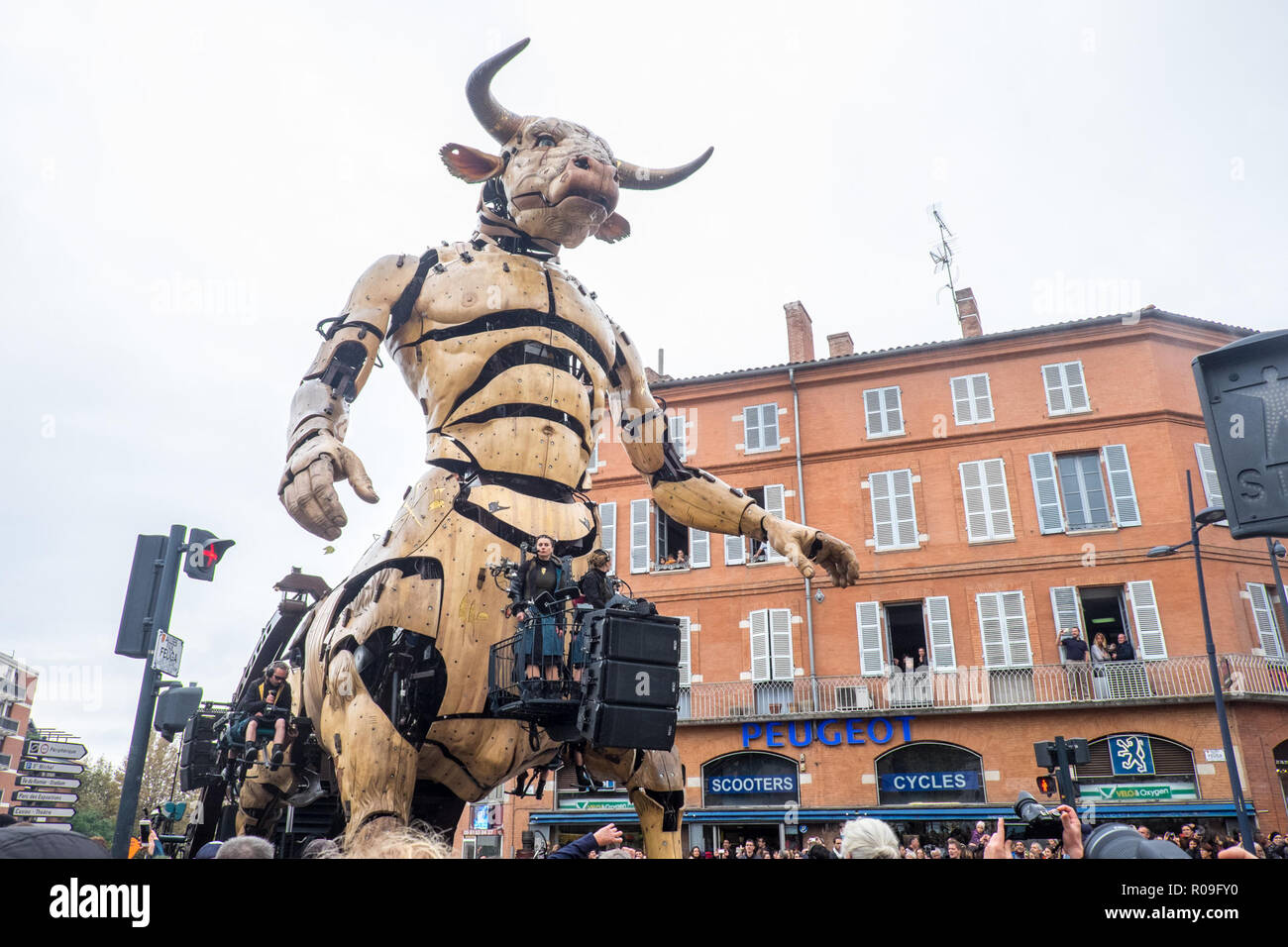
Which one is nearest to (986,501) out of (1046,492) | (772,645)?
(1046,492)

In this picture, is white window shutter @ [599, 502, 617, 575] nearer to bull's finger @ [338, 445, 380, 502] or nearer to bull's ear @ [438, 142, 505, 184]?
bull's ear @ [438, 142, 505, 184]

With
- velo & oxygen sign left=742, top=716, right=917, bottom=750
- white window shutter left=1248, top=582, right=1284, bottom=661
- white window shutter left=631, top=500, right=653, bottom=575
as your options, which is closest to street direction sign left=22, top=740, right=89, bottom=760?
velo & oxygen sign left=742, top=716, right=917, bottom=750

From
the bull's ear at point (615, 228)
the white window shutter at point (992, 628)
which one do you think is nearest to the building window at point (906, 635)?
the white window shutter at point (992, 628)

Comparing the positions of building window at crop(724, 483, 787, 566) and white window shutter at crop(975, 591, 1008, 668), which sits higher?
building window at crop(724, 483, 787, 566)

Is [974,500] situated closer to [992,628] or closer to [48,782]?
[992,628]

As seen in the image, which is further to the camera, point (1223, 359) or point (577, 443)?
point (577, 443)

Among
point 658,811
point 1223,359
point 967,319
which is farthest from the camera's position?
point 967,319

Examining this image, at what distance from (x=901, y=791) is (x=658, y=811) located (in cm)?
1802

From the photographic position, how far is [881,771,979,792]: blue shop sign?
19.8 metres

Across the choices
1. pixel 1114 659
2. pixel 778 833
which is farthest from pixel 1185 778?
pixel 778 833

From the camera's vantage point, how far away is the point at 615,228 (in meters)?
5.11

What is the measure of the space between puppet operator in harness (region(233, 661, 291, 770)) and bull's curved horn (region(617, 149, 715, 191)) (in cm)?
301

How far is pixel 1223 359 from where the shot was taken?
2848 millimetres
